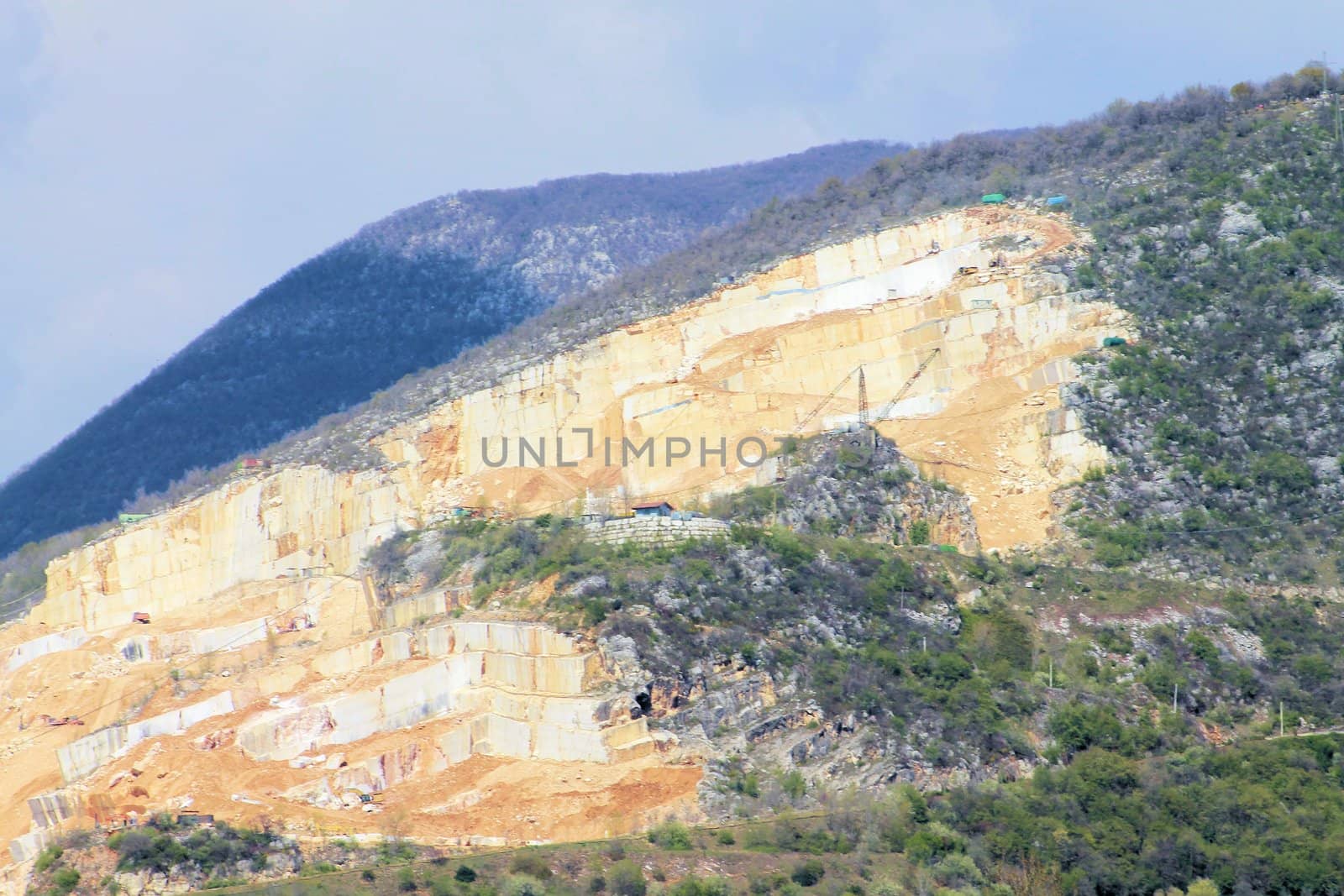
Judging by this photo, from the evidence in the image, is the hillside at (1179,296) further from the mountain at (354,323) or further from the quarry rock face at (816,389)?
the mountain at (354,323)

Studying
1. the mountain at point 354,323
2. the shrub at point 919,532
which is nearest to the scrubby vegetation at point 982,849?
the shrub at point 919,532

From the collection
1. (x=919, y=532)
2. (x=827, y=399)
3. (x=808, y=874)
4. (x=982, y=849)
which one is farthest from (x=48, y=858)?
(x=827, y=399)

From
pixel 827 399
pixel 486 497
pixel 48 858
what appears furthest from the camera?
pixel 486 497

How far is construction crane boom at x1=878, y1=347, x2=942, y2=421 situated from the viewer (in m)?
66.6

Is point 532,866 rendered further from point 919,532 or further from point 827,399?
point 827,399

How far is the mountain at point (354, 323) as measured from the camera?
97.8 meters

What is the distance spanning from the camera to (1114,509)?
203 feet

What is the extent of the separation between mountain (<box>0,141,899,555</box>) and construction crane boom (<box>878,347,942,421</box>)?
25.7 meters

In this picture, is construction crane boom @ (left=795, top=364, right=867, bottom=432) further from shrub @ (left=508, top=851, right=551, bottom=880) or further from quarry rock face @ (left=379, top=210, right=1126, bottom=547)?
shrub @ (left=508, top=851, right=551, bottom=880)

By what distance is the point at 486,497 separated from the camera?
68.1 meters

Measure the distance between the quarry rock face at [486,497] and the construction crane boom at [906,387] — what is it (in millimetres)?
69

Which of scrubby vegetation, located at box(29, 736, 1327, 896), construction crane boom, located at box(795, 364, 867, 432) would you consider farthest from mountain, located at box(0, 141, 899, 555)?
scrubby vegetation, located at box(29, 736, 1327, 896)

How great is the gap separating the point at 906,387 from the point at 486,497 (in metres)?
11.4

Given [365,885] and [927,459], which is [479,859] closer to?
[365,885]
